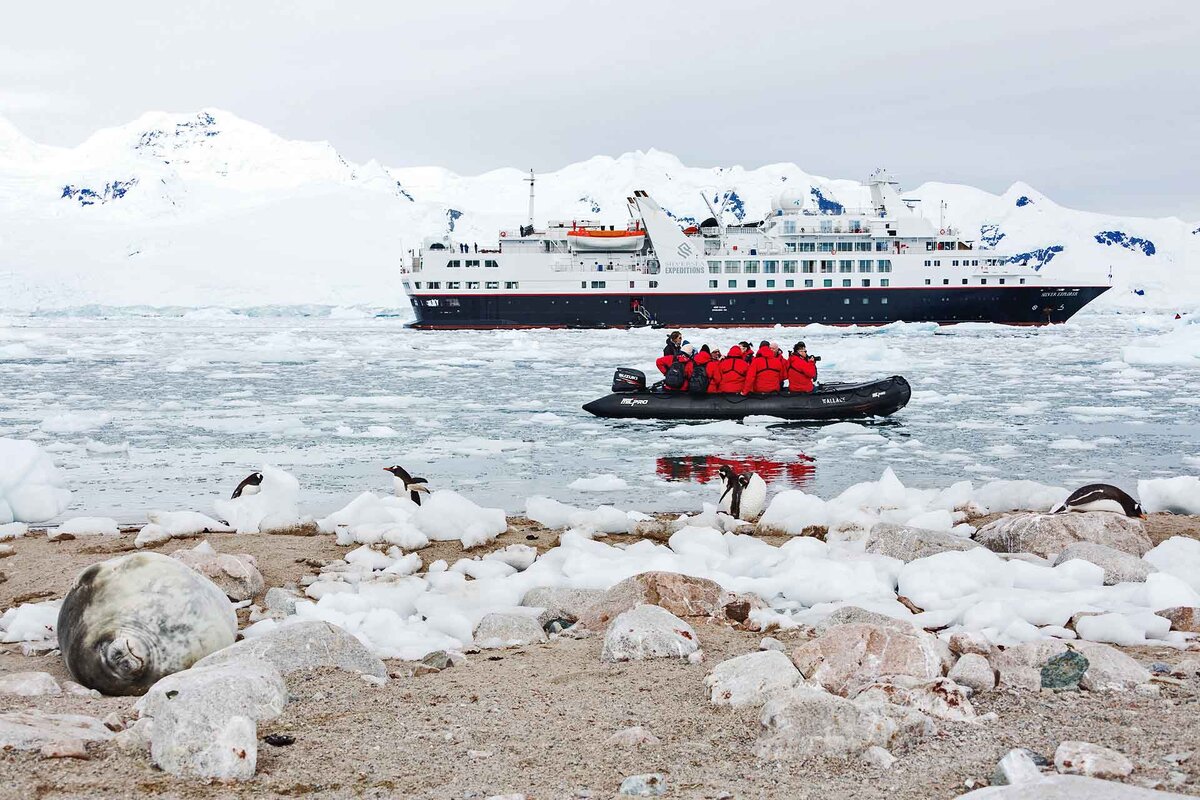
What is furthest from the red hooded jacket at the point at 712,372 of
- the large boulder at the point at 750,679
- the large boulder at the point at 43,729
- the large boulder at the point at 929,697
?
the large boulder at the point at 43,729

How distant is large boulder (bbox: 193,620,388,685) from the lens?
12.8 feet

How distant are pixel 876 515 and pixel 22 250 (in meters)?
94.5

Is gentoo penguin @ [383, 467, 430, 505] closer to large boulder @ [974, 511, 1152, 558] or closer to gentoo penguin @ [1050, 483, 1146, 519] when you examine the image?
large boulder @ [974, 511, 1152, 558]

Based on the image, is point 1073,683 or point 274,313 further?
point 274,313

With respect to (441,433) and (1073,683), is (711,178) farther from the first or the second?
(1073,683)

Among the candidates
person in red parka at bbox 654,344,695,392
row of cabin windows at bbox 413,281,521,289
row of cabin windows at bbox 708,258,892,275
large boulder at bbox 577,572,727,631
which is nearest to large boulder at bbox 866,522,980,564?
large boulder at bbox 577,572,727,631

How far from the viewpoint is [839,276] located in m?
48.8

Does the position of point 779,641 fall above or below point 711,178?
below

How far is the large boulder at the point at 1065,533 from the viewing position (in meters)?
6.23

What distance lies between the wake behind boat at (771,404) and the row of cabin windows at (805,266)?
33097 mm

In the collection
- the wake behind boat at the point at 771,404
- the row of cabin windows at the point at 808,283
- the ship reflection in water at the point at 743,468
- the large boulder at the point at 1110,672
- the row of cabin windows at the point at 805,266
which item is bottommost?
the ship reflection in water at the point at 743,468

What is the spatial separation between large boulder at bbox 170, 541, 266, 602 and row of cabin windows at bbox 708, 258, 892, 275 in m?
44.6

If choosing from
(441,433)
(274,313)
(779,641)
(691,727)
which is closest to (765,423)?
(441,433)

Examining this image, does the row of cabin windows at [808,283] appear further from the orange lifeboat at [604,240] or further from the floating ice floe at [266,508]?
the floating ice floe at [266,508]
